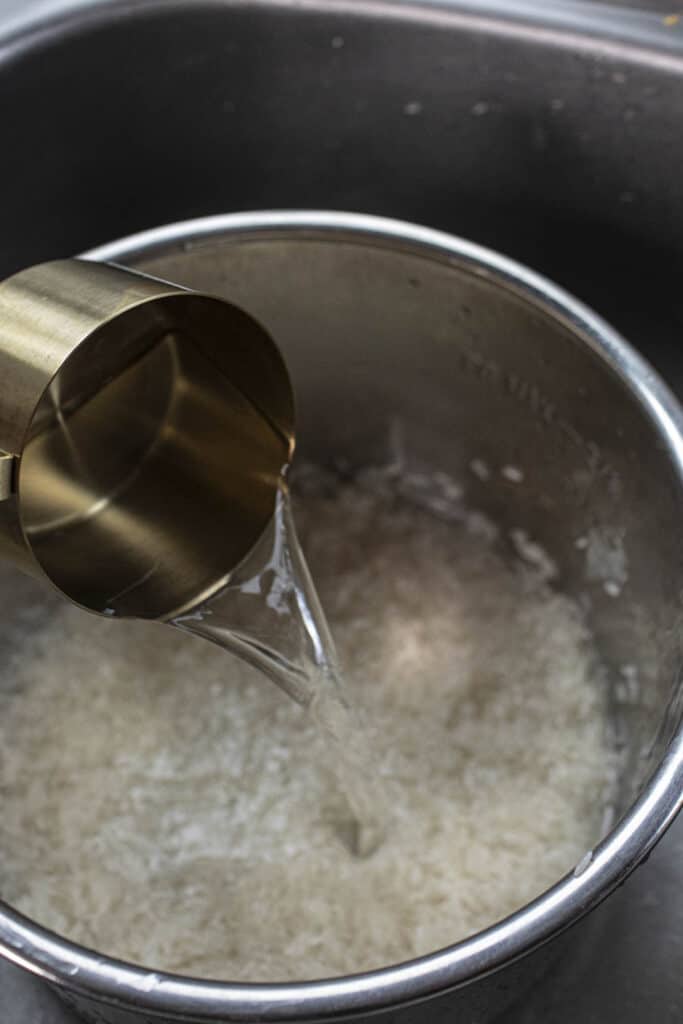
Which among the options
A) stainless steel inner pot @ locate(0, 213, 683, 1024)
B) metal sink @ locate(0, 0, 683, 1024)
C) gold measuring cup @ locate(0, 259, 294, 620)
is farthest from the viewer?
metal sink @ locate(0, 0, 683, 1024)

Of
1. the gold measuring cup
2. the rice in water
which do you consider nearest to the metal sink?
the rice in water

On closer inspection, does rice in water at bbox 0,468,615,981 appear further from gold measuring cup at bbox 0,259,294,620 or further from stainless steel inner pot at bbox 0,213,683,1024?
gold measuring cup at bbox 0,259,294,620

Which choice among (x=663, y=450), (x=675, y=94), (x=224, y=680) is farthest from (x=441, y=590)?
(x=675, y=94)

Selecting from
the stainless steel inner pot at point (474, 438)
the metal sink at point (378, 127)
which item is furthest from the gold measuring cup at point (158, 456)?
the metal sink at point (378, 127)

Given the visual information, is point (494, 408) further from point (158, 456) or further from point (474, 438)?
point (158, 456)

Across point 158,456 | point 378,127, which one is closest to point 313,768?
point 158,456

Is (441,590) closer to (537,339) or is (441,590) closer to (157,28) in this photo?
(537,339)
